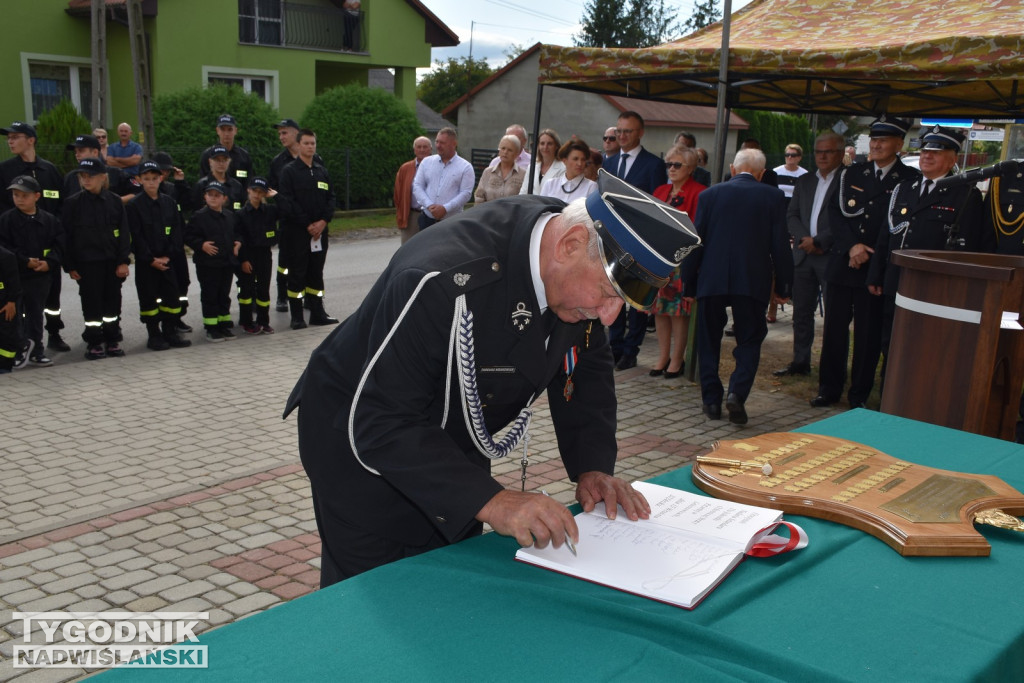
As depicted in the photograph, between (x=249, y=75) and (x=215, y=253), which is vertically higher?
(x=249, y=75)

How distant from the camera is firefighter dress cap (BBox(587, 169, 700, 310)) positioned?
2096 mm

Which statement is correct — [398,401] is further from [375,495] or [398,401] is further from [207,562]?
[207,562]

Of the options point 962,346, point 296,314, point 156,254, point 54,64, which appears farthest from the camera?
point 54,64

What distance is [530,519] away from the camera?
204 centimetres

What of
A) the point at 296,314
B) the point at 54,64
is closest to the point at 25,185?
the point at 296,314

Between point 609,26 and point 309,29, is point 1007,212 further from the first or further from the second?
point 609,26

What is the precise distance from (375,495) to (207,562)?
91.9 inches

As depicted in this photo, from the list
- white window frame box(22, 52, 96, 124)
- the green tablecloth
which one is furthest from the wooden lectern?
white window frame box(22, 52, 96, 124)

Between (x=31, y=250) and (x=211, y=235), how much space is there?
1.72m

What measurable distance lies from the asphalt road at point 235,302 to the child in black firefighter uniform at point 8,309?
1.58ft

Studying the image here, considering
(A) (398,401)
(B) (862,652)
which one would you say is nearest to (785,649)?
(B) (862,652)

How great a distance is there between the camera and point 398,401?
210 centimetres

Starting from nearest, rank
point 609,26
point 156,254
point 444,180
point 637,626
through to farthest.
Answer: point 637,626 → point 156,254 → point 444,180 → point 609,26

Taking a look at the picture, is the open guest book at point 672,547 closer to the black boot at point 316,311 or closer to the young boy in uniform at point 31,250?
the young boy in uniform at point 31,250
